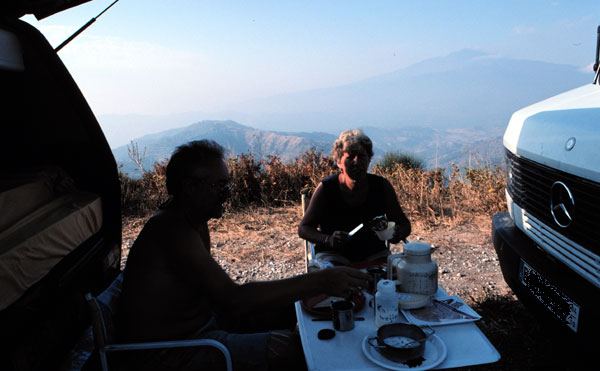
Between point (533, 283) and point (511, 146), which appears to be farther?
point (511, 146)

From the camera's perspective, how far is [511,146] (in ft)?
8.87

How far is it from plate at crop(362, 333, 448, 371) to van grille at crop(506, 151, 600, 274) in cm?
83

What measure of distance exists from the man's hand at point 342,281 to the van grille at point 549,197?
1.00 metres

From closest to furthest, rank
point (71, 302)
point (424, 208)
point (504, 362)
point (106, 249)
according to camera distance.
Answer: point (71, 302)
point (504, 362)
point (106, 249)
point (424, 208)

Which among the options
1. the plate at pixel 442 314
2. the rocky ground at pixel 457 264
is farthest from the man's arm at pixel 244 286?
the rocky ground at pixel 457 264

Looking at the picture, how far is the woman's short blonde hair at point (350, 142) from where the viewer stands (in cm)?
317

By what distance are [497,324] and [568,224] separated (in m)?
1.37

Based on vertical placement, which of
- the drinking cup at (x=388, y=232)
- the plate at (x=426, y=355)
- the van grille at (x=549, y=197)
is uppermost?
the van grille at (x=549, y=197)

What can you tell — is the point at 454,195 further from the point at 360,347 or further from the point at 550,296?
the point at 360,347

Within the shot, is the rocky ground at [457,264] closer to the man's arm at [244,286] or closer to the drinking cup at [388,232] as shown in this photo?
the drinking cup at [388,232]

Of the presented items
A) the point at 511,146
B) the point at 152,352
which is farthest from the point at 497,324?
the point at 152,352

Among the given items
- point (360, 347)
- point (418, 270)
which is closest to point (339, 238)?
point (418, 270)

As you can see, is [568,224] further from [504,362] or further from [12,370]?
[12,370]

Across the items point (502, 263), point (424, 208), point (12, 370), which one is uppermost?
point (12, 370)
